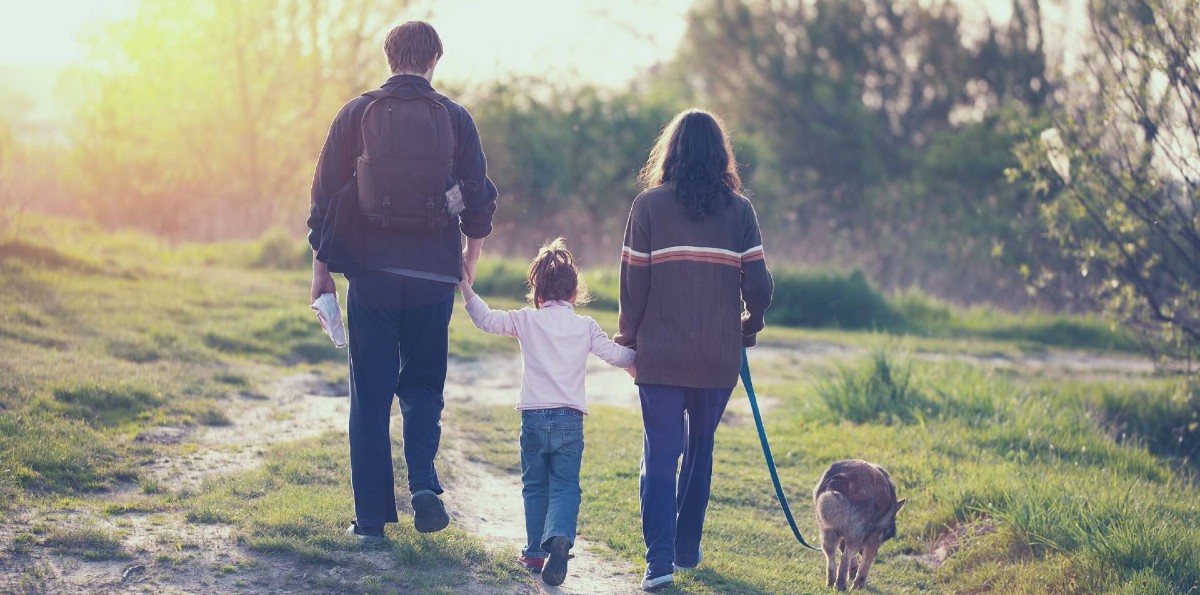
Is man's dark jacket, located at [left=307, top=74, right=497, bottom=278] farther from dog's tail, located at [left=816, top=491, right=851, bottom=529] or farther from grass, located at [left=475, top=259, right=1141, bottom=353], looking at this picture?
grass, located at [left=475, top=259, right=1141, bottom=353]

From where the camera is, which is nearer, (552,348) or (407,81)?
(407,81)

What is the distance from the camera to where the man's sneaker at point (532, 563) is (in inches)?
193

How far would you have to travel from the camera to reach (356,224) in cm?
461

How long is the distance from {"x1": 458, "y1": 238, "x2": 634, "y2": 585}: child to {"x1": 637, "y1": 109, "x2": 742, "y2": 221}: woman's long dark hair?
0.58m

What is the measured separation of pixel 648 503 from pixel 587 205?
17302mm

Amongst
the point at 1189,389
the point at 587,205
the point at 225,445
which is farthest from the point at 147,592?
the point at 587,205

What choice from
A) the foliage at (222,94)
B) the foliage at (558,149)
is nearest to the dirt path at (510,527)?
the foliage at (558,149)

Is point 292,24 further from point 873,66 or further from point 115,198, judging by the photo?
point 873,66

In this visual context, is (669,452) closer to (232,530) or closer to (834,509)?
(834,509)

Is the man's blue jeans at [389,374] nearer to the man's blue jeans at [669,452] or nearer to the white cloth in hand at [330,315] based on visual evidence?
the white cloth in hand at [330,315]

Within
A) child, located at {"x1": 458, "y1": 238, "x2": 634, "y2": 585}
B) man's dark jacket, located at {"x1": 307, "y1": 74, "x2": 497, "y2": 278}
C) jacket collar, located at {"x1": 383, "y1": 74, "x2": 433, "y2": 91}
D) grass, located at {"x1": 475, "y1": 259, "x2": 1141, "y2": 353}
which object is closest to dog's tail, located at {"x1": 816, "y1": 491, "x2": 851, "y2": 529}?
child, located at {"x1": 458, "y1": 238, "x2": 634, "y2": 585}

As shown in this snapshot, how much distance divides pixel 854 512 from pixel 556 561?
1384mm

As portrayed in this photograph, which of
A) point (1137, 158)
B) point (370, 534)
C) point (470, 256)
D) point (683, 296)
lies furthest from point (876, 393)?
point (370, 534)

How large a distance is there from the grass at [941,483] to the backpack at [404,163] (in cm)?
203
